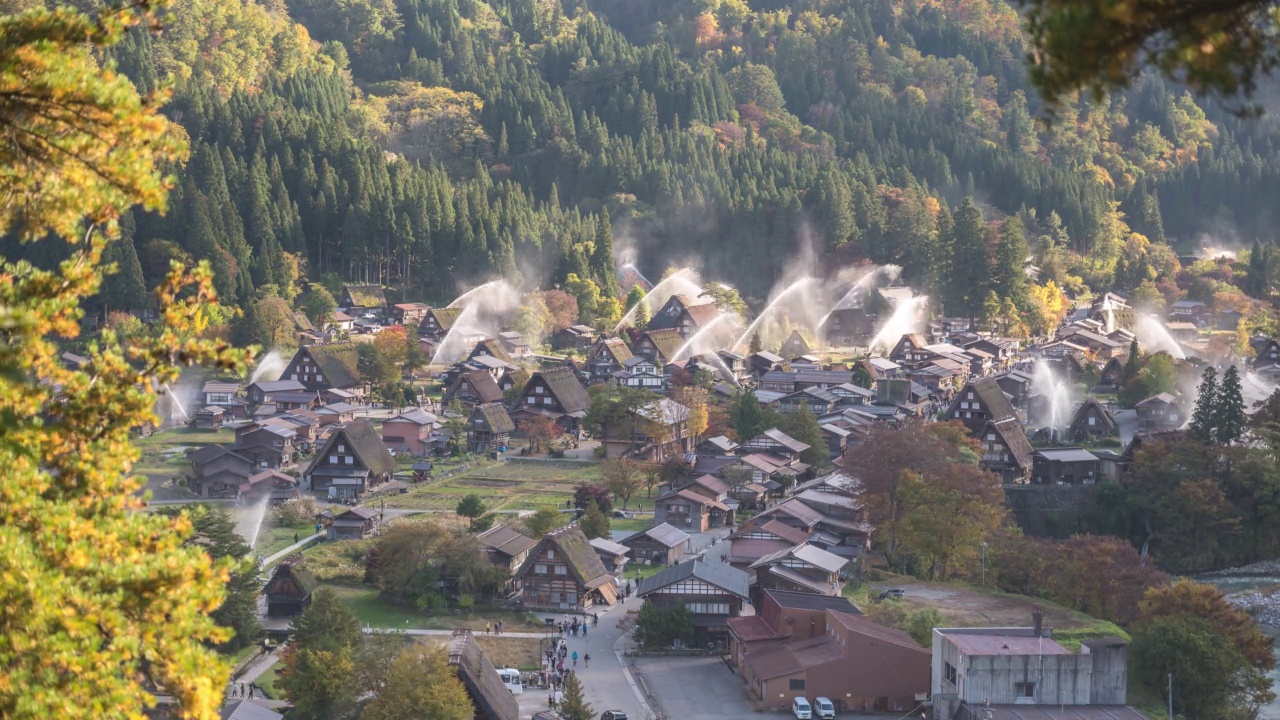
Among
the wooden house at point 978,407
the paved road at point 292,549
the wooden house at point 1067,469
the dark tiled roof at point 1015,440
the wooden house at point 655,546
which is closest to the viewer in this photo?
the paved road at point 292,549

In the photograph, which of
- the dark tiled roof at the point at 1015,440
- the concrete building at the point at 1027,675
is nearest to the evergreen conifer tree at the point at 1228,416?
the dark tiled roof at the point at 1015,440

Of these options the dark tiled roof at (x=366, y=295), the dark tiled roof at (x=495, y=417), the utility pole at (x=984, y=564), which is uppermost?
the dark tiled roof at (x=366, y=295)

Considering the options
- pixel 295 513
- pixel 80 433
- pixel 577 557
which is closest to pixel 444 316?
pixel 295 513

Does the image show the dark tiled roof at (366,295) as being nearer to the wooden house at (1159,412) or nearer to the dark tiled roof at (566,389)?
the dark tiled roof at (566,389)

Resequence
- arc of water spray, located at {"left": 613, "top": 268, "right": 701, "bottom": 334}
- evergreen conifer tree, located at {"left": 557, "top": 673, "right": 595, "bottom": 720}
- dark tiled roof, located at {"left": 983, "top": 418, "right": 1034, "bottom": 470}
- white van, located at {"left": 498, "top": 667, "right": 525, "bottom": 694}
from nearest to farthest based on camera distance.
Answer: evergreen conifer tree, located at {"left": 557, "top": 673, "right": 595, "bottom": 720} < white van, located at {"left": 498, "top": 667, "right": 525, "bottom": 694} < dark tiled roof, located at {"left": 983, "top": 418, "right": 1034, "bottom": 470} < arc of water spray, located at {"left": 613, "top": 268, "right": 701, "bottom": 334}

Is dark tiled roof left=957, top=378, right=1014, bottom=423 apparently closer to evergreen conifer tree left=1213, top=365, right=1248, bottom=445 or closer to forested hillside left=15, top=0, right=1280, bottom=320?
evergreen conifer tree left=1213, top=365, right=1248, bottom=445

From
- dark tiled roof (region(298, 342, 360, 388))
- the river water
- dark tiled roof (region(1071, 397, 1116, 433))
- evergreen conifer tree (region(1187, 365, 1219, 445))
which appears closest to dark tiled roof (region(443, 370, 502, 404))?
dark tiled roof (region(298, 342, 360, 388))

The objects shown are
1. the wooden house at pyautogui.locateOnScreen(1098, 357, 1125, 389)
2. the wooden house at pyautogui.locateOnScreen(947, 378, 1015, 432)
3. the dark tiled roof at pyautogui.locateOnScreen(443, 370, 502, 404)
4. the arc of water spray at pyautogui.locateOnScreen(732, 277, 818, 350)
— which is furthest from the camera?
the arc of water spray at pyautogui.locateOnScreen(732, 277, 818, 350)

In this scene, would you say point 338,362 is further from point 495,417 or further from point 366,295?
point 366,295
